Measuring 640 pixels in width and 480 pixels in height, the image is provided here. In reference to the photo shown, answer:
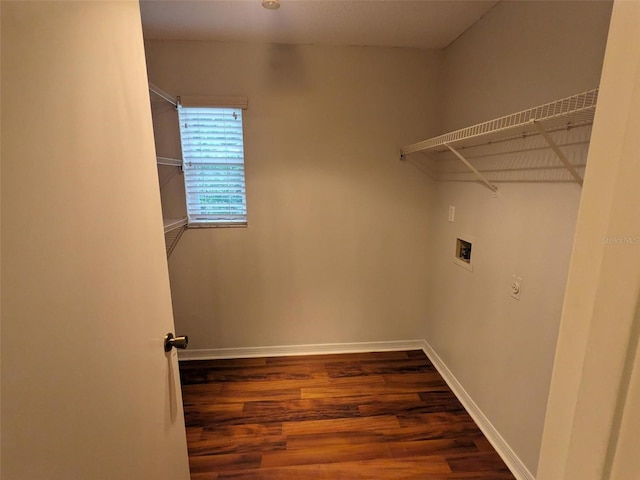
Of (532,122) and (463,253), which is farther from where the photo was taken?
(463,253)

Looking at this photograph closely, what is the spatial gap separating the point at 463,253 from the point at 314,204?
118 cm

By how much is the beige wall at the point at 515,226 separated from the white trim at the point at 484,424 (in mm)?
39

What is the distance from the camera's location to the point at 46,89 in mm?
526

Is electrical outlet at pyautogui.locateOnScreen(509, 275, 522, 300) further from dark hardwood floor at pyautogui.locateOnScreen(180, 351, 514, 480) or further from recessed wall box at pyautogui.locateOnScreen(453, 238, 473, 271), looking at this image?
dark hardwood floor at pyautogui.locateOnScreen(180, 351, 514, 480)

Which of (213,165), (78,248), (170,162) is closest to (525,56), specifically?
(78,248)

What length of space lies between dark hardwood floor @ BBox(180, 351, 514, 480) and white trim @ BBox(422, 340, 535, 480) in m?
0.04

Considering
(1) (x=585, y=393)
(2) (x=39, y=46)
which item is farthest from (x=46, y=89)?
(1) (x=585, y=393)

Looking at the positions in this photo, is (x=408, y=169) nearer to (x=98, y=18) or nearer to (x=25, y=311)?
(x=98, y=18)

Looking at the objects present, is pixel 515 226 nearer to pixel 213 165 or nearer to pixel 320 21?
pixel 320 21

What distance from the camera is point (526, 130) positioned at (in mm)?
1494

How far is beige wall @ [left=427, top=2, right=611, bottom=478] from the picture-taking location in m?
1.30

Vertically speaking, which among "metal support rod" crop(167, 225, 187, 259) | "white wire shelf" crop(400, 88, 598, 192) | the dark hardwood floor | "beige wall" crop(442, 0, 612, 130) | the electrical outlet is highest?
"beige wall" crop(442, 0, 612, 130)

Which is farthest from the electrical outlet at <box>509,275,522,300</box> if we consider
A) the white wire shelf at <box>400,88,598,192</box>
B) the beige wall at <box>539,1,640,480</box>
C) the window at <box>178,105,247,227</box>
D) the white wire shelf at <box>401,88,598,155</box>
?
the window at <box>178,105,247,227</box>

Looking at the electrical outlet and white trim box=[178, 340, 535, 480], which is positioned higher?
the electrical outlet
